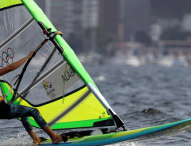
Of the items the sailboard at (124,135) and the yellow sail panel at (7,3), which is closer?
the sailboard at (124,135)

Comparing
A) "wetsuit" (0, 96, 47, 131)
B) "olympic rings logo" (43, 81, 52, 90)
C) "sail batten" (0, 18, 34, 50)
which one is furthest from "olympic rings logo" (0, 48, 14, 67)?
"wetsuit" (0, 96, 47, 131)

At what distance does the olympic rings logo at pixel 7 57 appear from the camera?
9.39 metres

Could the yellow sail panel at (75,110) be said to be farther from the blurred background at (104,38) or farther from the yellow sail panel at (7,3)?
the blurred background at (104,38)

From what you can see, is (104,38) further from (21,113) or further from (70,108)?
(21,113)

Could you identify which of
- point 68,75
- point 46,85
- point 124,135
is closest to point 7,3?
point 46,85

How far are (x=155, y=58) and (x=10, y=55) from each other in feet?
446

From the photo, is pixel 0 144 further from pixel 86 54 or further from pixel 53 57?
pixel 86 54

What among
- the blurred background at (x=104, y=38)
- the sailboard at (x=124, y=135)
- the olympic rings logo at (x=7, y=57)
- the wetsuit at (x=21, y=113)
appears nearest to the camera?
the sailboard at (x=124, y=135)

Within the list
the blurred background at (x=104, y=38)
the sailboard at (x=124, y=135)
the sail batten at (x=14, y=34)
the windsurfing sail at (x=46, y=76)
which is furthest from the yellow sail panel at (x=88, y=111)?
the blurred background at (x=104, y=38)

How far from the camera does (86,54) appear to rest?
138875mm

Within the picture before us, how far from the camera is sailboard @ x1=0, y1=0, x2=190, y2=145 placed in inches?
343

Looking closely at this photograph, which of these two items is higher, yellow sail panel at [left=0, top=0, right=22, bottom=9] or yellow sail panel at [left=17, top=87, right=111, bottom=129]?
yellow sail panel at [left=0, top=0, right=22, bottom=9]

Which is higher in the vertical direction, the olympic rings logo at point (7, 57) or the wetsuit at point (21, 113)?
the olympic rings logo at point (7, 57)

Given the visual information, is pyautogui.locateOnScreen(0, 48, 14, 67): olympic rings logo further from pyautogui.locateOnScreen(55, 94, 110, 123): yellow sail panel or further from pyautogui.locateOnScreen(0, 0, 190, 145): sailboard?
pyautogui.locateOnScreen(55, 94, 110, 123): yellow sail panel
